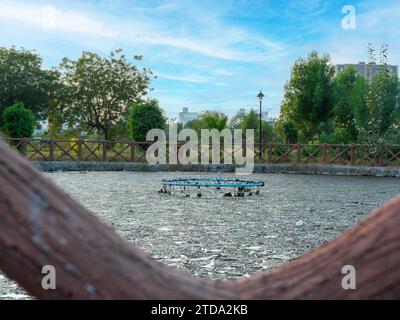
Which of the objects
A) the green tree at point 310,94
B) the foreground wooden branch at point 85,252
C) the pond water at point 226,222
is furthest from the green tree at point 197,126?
the foreground wooden branch at point 85,252

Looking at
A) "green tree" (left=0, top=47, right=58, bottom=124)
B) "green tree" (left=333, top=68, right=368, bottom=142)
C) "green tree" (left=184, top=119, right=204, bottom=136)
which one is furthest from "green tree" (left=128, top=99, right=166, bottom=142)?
"green tree" (left=0, top=47, right=58, bottom=124)

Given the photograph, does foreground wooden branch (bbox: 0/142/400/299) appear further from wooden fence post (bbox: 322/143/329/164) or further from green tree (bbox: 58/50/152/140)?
green tree (bbox: 58/50/152/140)

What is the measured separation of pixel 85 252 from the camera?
0.83 metres

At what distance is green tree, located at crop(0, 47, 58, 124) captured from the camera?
3812 centimetres

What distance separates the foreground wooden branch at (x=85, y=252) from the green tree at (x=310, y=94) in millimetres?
33445

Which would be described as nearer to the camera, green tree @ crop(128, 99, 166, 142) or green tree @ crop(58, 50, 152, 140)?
green tree @ crop(128, 99, 166, 142)

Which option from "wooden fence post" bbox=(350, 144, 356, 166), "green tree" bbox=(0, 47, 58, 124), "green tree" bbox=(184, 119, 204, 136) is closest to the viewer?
"wooden fence post" bbox=(350, 144, 356, 166)

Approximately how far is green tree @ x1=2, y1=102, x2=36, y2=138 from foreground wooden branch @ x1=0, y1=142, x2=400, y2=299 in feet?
82.1

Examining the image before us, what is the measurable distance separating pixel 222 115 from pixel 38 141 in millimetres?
10157

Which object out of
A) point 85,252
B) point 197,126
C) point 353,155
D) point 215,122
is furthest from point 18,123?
point 85,252

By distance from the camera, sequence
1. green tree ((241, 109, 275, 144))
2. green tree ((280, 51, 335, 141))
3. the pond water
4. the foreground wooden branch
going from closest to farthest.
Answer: the foreground wooden branch < the pond water < green tree ((280, 51, 335, 141)) < green tree ((241, 109, 275, 144))

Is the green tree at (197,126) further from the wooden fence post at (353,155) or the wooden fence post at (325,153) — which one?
the wooden fence post at (353,155)

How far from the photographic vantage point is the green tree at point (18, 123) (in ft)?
80.7

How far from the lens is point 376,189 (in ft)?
46.8
